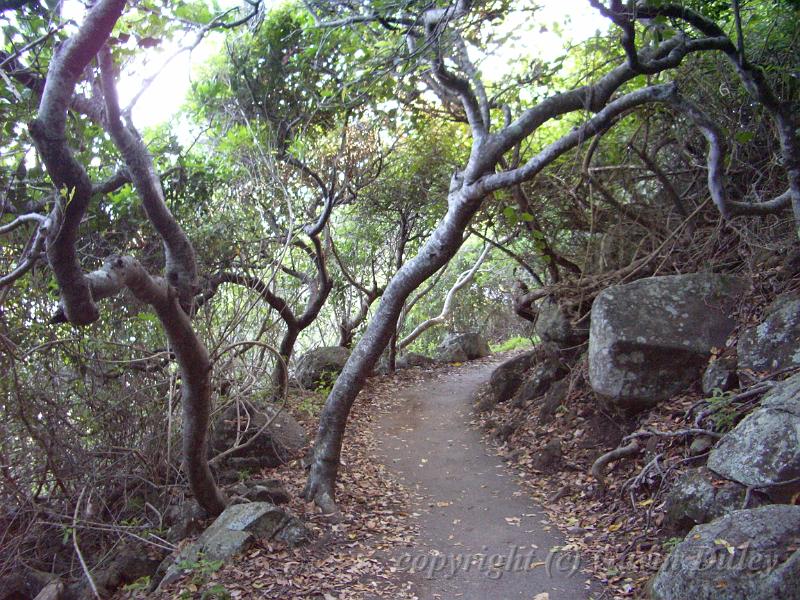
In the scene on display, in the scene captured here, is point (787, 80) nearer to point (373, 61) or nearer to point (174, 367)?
point (373, 61)

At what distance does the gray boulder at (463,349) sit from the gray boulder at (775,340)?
8.71m

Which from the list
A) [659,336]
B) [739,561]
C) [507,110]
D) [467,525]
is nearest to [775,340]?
[659,336]

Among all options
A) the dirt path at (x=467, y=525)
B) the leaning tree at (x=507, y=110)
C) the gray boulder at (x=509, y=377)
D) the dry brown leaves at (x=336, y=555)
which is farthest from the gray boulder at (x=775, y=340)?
the gray boulder at (x=509, y=377)

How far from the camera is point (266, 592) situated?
15.2ft

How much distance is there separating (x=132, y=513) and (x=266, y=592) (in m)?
2.67

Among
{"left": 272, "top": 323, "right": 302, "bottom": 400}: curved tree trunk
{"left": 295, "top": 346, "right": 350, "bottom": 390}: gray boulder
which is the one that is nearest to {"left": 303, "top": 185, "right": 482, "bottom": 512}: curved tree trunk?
{"left": 272, "top": 323, "right": 302, "bottom": 400}: curved tree trunk

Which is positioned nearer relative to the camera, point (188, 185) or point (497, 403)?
point (188, 185)

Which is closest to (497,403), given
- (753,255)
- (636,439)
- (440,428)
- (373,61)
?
(440,428)

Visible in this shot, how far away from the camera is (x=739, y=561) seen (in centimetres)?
343

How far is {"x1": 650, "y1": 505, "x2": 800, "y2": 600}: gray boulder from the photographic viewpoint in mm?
3201

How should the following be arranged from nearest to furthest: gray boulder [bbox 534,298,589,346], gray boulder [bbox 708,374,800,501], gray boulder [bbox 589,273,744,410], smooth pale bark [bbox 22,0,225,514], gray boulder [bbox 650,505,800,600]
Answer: smooth pale bark [bbox 22,0,225,514]
gray boulder [bbox 650,505,800,600]
gray boulder [bbox 708,374,800,501]
gray boulder [bbox 589,273,744,410]
gray boulder [bbox 534,298,589,346]

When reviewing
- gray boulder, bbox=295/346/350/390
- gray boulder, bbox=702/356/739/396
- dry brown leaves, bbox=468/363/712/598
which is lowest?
dry brown leaves, bbox=468/363/712/598

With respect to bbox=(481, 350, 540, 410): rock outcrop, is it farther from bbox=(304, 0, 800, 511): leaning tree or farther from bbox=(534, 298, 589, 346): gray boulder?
bbox=(304, 0, 800, 511): leaning tree

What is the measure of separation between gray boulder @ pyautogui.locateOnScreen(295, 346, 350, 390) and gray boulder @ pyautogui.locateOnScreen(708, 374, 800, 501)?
24.8 feet
